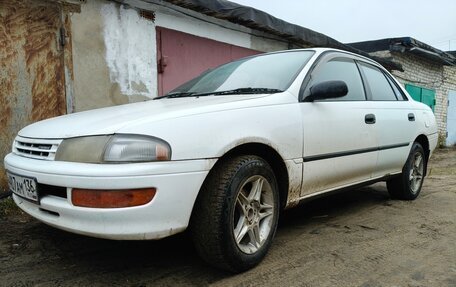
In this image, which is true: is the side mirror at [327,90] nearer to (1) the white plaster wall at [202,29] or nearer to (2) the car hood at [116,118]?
(2) the car hood at [116,118]

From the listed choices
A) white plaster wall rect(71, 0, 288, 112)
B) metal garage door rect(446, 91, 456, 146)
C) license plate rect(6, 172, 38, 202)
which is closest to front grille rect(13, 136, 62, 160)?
license plate rect(6, 172, 38, 202)

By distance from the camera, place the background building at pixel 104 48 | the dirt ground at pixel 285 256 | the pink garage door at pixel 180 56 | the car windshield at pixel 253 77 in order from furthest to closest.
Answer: the pink garage door at pixel 180 56, the background building at pixel 104 48, the car windshield at pixel 253 77, the dirt ground at pixel 285 256

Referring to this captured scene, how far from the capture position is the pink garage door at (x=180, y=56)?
20.1 ft

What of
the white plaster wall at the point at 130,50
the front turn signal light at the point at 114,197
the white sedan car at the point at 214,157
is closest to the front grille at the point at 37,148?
the white sedan car at the point at 214,157

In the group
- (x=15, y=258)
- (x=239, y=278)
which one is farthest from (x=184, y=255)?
(x=15, y=258)

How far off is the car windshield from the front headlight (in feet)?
3.63

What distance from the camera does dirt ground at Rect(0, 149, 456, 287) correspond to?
99.7 inches

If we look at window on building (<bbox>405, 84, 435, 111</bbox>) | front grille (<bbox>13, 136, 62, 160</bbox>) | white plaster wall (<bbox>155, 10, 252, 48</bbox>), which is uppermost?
white plaster wall (<bbox>155, 10, 252, 48</bbox>)

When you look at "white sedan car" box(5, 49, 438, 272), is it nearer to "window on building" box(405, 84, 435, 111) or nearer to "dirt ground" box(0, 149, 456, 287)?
"dirt ground" box(0, 149, 456, 287)

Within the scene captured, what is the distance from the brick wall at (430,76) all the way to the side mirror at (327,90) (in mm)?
10385

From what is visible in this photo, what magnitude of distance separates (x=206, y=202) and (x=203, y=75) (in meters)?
1.89

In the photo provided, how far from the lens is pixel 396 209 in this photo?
4.33m

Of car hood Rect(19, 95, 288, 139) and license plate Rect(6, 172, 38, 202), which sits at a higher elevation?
car hood Rect(19, 95, 288, 139)

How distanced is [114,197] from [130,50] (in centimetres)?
398
